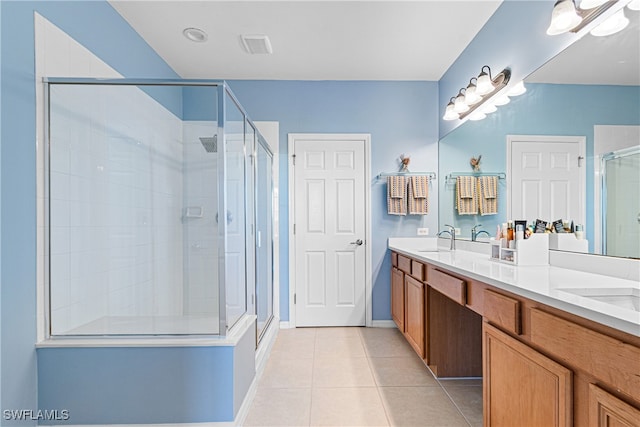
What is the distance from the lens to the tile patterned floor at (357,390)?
6.18ft

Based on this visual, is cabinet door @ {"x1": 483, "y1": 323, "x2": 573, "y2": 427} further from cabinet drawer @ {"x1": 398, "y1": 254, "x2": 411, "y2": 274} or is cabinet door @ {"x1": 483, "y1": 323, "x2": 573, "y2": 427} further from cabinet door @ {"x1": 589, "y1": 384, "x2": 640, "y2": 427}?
cabinet drawer @ {"x1": 398, "y1": 254, "x2": 411, "y2": 274}

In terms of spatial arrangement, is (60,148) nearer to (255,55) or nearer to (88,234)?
(88,234)

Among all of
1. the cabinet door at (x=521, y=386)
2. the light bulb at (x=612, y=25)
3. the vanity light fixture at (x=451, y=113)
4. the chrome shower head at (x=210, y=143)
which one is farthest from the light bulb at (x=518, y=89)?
the chrome shower head at (x=210, y=143)

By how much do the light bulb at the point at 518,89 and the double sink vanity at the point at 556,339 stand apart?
99 cm

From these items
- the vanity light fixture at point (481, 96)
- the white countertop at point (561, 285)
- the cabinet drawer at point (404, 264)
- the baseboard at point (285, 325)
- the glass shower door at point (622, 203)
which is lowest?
the baseboard at point (285, 325)

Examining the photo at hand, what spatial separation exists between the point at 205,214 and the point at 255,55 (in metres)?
1.58

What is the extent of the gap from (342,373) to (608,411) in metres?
1.77

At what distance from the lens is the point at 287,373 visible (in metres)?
2.45

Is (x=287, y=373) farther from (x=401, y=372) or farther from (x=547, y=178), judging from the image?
(x=547, y=178)

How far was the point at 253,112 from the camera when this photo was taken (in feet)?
11.5

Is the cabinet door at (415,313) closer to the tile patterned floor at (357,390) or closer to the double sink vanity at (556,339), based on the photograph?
the tile patterned floor at (357,390)

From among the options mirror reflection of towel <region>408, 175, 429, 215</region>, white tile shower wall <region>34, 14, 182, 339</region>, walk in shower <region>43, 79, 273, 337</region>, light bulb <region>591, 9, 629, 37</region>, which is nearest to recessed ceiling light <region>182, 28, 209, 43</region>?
walk in shower <region>43, 79, 273, 337</region>

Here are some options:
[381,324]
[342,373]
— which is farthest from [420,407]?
[381,324]

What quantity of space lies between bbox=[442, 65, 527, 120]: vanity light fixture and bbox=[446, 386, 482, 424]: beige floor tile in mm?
1857
